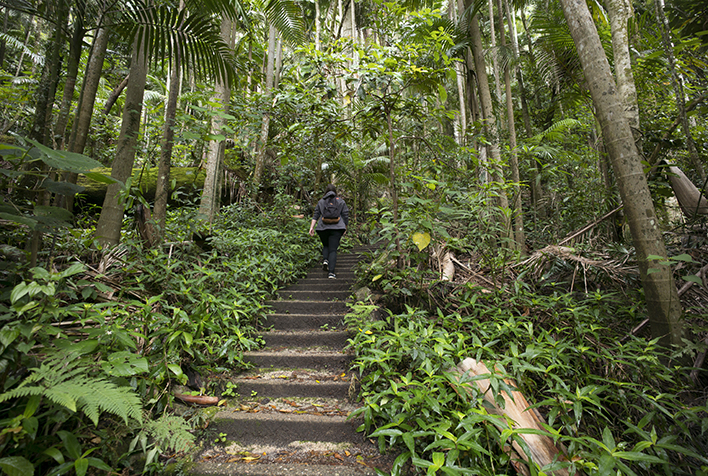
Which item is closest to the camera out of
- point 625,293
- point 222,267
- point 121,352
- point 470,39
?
point 121,352

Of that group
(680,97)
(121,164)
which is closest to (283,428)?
(121,164)

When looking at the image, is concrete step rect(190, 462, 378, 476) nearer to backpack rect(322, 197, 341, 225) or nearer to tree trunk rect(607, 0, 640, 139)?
backpack rect(322, 197, 341, 225)

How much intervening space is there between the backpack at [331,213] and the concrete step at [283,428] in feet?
11.2

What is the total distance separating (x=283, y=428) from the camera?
2.41 metres

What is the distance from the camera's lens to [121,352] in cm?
191

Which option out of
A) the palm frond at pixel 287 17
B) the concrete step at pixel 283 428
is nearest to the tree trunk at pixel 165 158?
the concrete step at pixel 283 428

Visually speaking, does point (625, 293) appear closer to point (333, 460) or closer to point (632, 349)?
point (632, 349)

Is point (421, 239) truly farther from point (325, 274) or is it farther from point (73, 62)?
point (73, 62)

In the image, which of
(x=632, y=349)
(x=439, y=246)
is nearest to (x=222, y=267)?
(x=439, y=246)

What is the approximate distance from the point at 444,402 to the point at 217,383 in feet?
6.61

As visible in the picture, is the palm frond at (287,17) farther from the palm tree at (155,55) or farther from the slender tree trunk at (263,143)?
the palm tree at (155,55)

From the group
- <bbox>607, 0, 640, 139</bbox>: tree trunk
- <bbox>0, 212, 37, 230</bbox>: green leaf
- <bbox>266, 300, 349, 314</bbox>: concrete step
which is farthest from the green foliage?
<bbox>0, 212, 37, 230</bbox>: green leaf

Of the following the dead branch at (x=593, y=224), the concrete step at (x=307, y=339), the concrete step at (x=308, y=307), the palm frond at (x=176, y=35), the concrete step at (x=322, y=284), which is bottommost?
the concrete step at (x=307, y=339)

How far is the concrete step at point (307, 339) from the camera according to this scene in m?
3.54
